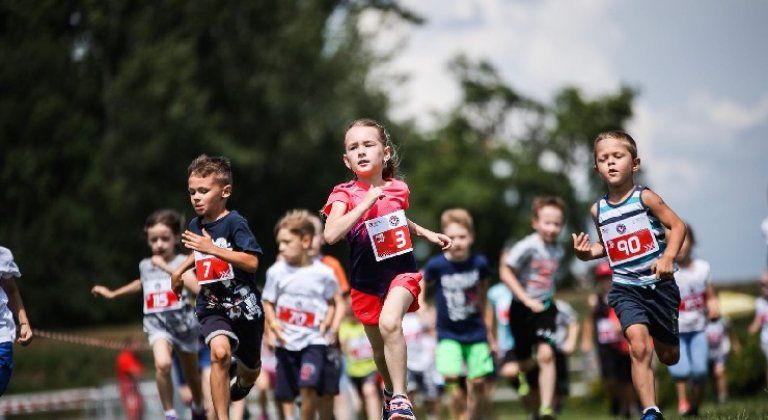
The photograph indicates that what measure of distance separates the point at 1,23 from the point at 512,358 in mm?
26063

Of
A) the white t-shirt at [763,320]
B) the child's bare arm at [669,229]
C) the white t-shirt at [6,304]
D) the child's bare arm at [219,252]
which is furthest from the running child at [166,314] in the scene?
the white t-shirt at [763,320]

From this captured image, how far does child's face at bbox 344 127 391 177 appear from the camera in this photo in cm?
790

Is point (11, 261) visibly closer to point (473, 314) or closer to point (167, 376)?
point (167, 376)

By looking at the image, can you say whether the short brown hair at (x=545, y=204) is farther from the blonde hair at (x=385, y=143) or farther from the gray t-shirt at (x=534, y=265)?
the blonde hair at (x=385, y=143)

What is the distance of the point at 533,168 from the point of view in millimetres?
63281

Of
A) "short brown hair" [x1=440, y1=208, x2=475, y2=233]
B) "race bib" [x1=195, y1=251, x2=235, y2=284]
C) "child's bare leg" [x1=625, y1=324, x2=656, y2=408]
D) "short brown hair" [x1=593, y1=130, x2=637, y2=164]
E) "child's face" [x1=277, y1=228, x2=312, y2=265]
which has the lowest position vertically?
"child's bare leg" [x1=625, y1=324, x2=656, y2=408]

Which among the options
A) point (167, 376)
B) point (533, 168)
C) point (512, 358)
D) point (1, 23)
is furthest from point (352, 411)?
point (533, 168)

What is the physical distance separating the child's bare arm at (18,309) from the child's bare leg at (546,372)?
5.40m

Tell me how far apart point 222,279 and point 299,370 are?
96.6 inches

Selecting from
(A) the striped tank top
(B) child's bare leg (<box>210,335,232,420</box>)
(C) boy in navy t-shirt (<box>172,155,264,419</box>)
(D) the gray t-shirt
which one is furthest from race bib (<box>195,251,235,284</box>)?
(D) the gray t-shirt

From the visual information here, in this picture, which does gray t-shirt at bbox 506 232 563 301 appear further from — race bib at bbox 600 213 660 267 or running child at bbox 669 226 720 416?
race bib at bbox 600 213 660 267

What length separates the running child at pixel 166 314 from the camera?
10242 mm

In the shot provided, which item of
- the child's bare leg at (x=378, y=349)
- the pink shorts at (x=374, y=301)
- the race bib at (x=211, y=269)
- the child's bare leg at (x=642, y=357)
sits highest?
the race bib at (x=211, y=269)

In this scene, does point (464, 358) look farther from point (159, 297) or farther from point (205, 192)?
point (205, 192)
